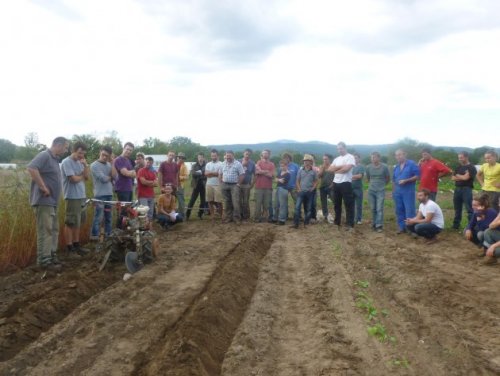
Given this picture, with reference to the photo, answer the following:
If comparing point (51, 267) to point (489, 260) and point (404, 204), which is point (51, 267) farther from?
point (404, 204)

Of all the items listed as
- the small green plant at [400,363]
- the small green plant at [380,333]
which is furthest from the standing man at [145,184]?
the small green plant at [400,363]

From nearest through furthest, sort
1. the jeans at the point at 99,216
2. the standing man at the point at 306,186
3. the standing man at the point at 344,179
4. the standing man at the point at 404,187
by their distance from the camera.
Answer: the jeans at the point at 99,216 → the standing man at the point at 404,187 → the standing man at the point at 344,179 → the standing man at the point at 306,186

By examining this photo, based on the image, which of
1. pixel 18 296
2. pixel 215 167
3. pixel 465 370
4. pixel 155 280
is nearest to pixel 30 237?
pixel 18 296

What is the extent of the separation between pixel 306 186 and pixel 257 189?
1.39 m

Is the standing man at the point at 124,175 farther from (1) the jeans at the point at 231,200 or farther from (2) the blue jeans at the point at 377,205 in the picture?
(2) the blue jeans at the point at 377,205

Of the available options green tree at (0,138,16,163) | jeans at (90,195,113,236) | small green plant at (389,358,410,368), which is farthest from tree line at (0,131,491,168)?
small green plant at (389,358,410,368)

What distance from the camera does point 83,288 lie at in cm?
518

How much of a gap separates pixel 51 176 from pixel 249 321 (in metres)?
3.89

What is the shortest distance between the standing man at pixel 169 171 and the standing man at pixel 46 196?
11.7 feet

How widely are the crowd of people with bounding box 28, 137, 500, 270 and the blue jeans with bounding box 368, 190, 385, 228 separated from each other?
0.07ft

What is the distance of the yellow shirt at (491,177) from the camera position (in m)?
8.05

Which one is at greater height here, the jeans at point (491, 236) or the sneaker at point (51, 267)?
the jeans at point (491, 236)

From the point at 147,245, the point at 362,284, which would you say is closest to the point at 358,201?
the point at 362,284

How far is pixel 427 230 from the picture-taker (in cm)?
810
